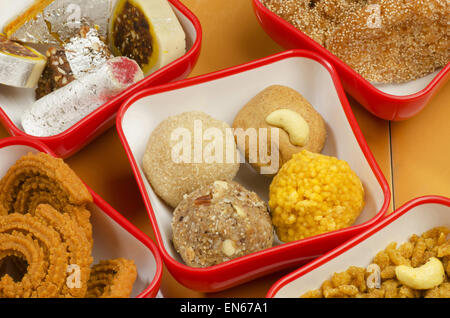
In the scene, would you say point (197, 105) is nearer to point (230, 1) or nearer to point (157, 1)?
point (157, 1)

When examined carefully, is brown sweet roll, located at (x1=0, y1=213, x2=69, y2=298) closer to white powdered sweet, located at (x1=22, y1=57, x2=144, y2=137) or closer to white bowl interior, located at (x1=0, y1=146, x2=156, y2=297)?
white bowl interior, located at (x1=0, y1=146, x2=156, y2=297)

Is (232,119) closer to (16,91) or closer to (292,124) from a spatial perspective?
(292,124)

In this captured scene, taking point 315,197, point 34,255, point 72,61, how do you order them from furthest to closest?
point 72,61 → point 315,197 → point 34,255

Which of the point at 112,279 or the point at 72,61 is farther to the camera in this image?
the point at 72,61

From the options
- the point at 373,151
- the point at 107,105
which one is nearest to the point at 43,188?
the point at 107,105

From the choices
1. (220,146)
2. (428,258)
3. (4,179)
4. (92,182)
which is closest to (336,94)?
(220,146)

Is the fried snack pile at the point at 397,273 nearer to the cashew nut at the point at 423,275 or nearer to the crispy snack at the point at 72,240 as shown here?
the cashew nut at the point at 423,275
